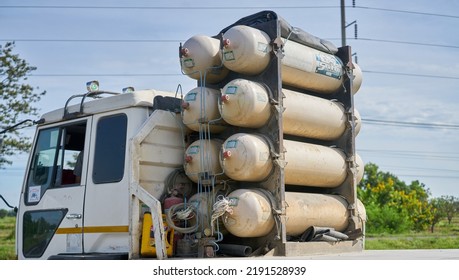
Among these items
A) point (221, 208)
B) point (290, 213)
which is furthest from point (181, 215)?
point (290, 213)

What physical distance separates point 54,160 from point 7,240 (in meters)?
17.3

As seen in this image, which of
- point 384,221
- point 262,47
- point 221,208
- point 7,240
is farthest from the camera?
point 384,221

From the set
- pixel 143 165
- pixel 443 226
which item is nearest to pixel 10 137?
pixel 143 165

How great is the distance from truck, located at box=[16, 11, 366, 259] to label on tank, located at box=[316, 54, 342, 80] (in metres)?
0.02

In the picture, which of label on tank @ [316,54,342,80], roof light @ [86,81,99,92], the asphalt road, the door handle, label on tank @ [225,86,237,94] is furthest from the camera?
roof light @ [86,81,99,92]

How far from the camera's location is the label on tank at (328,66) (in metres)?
5.94

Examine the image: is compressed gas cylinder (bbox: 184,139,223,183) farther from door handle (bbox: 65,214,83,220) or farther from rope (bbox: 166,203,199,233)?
door handle (bbox: 65,214,83,220)

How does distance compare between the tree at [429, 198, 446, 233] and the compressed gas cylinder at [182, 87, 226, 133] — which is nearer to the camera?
the compressed gas cylinder at [182, 87, 226, 133]

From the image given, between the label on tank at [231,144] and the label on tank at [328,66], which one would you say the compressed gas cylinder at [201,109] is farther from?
the label on tank at [328,66]

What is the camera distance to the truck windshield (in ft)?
19.6

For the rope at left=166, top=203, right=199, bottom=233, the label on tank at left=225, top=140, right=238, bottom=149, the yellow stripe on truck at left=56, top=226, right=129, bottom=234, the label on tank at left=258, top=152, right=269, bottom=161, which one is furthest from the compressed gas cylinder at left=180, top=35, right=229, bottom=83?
the yellow stripe on truck at left=56, top=226, right=129, bottom=234

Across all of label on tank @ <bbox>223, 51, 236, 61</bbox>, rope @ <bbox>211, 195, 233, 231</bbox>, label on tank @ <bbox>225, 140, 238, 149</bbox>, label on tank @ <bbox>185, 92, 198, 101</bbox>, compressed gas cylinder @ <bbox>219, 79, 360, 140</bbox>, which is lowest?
rope @ <bbox>211, 195, 233, 231</bbox>

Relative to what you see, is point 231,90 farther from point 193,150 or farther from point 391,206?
point 391,206

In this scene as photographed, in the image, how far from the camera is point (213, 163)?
5.24 metres
